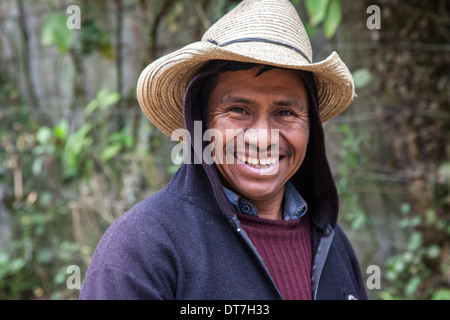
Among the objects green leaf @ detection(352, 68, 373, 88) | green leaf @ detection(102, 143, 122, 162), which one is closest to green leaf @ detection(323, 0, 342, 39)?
green leaf @ detection(352, 68, 373, 88)

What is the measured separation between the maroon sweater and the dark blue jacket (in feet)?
0.15

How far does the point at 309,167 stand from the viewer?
170cm

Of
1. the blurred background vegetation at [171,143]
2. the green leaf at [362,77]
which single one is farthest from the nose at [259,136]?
the green leaf at [362,77]

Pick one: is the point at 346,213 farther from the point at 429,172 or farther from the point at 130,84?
the point at 130,84

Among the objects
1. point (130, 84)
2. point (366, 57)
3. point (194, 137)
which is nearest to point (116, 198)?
point (130, 84)

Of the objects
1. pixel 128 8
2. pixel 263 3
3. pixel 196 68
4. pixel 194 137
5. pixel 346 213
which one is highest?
pixel 128 8

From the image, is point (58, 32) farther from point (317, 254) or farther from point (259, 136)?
point (317, 254)

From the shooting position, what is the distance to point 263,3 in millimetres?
1519

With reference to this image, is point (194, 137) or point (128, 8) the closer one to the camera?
point (194, 137)

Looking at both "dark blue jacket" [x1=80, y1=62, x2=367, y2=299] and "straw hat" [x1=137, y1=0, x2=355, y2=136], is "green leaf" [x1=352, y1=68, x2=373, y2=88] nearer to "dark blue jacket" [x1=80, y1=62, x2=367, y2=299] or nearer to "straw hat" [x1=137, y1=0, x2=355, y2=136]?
"straw hat" [x1=137, y1=0, x2=355, y2=136]

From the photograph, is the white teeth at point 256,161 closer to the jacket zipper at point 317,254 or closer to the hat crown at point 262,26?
the jacket zipper at point 317,254

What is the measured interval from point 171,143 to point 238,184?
223cm

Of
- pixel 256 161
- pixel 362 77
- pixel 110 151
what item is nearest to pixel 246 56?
pixel 256 161
